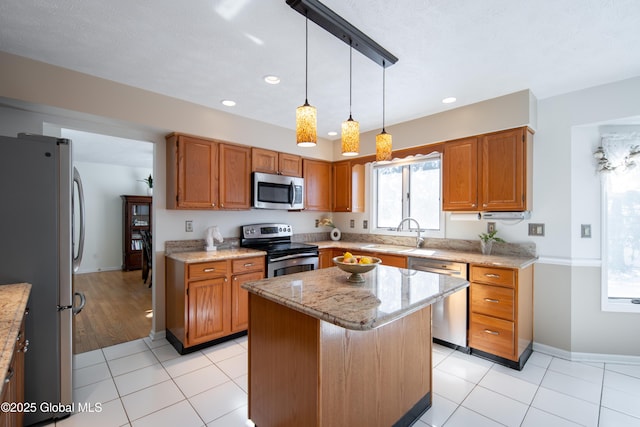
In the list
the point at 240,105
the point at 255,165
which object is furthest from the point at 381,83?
the point at 255,165

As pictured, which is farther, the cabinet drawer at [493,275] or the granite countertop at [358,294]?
the cabinet drawer at [493,275]

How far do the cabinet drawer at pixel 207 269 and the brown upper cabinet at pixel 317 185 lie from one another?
165 centimetres

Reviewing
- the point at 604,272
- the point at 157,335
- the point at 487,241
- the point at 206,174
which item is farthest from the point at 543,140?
the point at 157,335

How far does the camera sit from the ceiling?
169cm

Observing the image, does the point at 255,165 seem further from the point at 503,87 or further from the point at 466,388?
the point at 466,388

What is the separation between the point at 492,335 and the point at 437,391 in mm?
838

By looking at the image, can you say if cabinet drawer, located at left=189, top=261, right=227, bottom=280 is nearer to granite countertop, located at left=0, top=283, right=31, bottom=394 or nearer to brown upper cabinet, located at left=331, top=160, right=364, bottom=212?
granite countertop, located at left=0, top=283, right=31, bottom=394

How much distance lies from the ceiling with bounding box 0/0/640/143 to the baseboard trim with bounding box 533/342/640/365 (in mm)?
2475

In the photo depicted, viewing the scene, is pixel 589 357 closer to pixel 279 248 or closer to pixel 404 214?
pixel 404 214

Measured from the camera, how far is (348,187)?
4422 millimetres

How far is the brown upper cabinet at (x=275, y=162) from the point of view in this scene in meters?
3.66

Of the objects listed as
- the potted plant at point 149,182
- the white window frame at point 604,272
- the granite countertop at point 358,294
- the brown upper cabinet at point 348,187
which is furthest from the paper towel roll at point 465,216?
the potted plant at point 149,182

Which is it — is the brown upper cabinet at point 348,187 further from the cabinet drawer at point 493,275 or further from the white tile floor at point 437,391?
the white tile floor at point 437,391

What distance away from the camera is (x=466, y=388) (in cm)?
230
